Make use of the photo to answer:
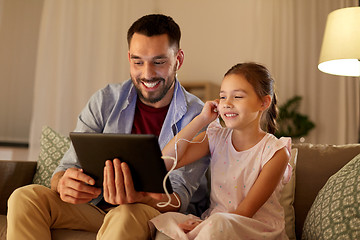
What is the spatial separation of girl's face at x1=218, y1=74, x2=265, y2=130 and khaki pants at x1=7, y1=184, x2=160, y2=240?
432 mm

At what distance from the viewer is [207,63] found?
4.41 m

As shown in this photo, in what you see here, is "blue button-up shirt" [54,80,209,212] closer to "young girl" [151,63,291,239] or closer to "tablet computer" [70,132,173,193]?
"young girl" [151,63,291,239]

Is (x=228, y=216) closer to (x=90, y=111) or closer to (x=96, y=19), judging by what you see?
(x=90, y=111)

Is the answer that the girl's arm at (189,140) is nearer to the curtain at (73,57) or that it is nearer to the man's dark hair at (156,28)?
the man's dark hair at (156,28)

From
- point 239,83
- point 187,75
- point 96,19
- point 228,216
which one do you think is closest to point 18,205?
point 228,216

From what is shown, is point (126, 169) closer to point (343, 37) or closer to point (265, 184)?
point (265, 184)

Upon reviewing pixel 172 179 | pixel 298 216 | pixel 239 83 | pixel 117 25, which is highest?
pixel 117 25

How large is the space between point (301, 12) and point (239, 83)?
290 centimetres

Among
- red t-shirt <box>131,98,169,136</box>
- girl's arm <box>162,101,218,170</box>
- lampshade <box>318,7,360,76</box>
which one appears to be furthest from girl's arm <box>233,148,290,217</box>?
lampshade <box>318,7,360,76</box>

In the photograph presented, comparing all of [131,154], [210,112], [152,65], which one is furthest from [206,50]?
[131,154]

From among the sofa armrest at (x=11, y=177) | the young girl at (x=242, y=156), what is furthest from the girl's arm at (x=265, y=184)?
the sofa armrest at (x=11, y=177)

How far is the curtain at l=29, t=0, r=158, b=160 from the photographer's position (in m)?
3.46

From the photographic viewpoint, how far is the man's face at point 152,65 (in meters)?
1.76

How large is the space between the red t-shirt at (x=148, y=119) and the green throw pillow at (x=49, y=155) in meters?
0.50
